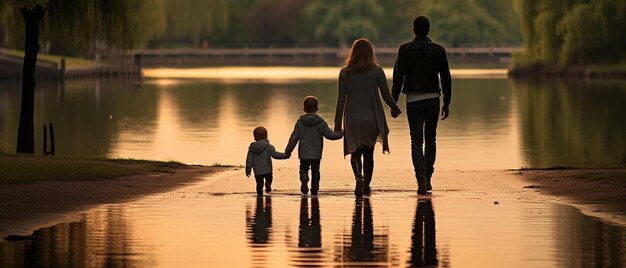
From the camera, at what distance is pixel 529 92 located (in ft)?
267

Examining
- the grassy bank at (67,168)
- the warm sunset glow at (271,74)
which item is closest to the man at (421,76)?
the grassy bank at (67,168)

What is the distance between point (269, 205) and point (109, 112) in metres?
42.2

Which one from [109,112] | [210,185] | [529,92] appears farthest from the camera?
[529,92]

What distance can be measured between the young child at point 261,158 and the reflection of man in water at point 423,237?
2157mm

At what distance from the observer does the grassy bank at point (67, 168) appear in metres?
20.6

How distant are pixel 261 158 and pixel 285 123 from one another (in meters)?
30.5

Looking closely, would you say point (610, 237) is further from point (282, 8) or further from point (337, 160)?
point (282, 8)

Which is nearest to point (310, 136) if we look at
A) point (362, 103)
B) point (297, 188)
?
point (362, 103)

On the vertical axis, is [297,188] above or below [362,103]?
below

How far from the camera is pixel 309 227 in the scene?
51.4 feet

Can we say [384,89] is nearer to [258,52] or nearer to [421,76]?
[421,76]

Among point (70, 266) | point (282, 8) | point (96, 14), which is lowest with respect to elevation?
point (70, 266)

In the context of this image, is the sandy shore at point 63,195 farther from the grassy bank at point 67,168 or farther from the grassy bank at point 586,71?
the grassy bank at point 586,71

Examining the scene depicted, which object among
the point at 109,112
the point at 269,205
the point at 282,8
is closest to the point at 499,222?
the point at 269,205
